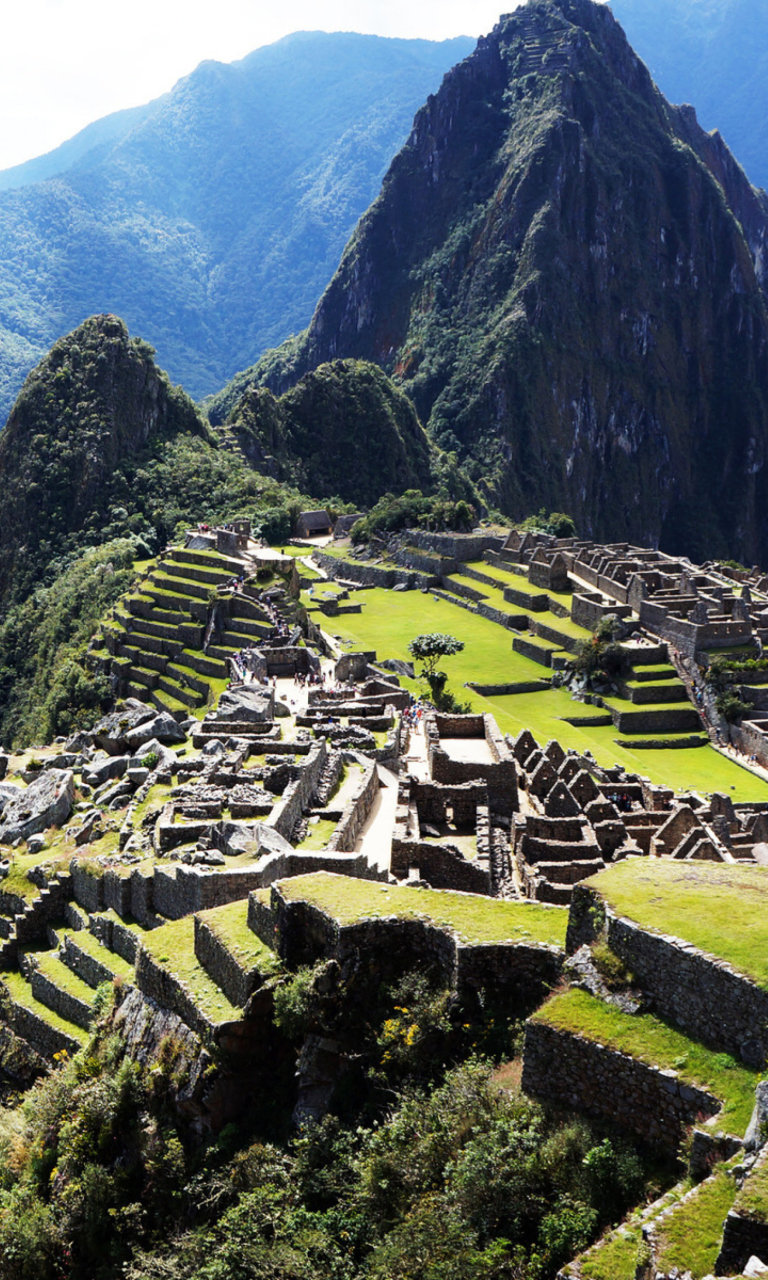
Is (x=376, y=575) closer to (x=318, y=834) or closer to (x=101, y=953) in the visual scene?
(x=318, y=834)

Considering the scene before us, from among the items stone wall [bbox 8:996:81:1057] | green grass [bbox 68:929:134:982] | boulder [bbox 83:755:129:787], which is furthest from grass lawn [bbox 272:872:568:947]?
boulder [bbox 83:755:129:787]

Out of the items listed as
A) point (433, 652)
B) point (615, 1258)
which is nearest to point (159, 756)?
point (615, 1258)

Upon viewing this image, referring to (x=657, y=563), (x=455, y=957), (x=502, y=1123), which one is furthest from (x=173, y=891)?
(x=657, y=563)

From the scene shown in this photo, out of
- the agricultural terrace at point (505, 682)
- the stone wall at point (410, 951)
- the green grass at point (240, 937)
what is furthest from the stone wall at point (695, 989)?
the agricultural terrace at point (505, 682)

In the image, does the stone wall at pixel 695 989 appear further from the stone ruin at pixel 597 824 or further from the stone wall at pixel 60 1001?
the stone wall at pixel 60 1001

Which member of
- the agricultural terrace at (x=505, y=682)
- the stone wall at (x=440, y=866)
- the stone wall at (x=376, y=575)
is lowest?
the agricultural terrace at (x=505, y=682)

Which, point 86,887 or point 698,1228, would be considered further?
point 86,887

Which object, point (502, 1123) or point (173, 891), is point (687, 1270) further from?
point (173, 891)
